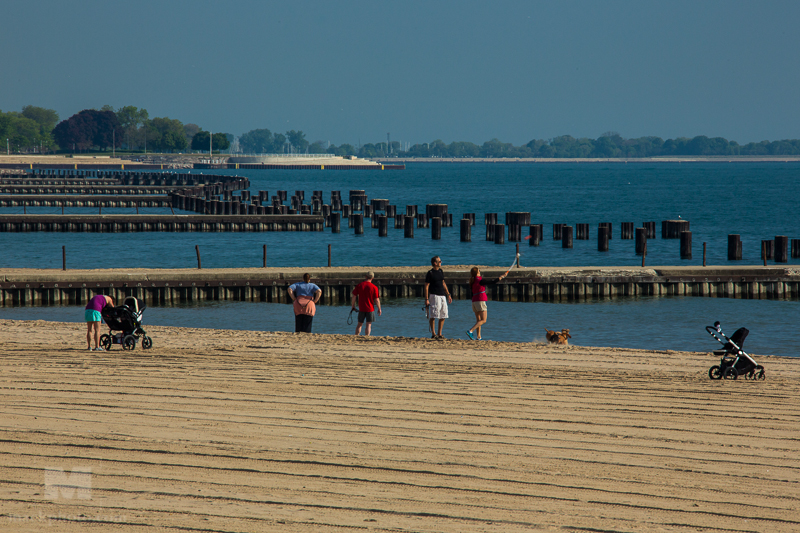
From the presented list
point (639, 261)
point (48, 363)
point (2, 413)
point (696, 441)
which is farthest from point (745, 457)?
point (639, 261)

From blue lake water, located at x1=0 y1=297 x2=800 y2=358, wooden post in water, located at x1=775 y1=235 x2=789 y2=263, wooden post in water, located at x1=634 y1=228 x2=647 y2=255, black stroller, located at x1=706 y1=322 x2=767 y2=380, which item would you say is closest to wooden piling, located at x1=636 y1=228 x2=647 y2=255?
wooden post in water, located at x1=634 y1=228 x2=647 y2=255

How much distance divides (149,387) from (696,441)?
6534 millimetres

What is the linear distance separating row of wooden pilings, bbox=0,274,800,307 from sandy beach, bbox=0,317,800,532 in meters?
13.3

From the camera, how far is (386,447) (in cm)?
758

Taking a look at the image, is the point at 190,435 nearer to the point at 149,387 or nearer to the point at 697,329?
the point at 149,387

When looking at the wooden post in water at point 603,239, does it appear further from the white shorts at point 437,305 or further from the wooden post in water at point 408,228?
the white shorts at point 437,305

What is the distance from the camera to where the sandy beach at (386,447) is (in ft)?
19.9

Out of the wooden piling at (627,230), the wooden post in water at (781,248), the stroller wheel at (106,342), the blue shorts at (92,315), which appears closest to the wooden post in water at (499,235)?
the wooden piling at (627,230)

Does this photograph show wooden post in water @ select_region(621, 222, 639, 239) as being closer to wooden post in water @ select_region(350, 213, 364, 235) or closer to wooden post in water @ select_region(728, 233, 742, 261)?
wooden post in water @ select_region(728, 233, 742, 261)

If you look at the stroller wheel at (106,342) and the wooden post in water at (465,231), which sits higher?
the wooden post in water at (465,231)

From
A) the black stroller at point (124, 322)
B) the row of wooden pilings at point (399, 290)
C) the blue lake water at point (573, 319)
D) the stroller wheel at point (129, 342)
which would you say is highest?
the black stroller at point (124, 322)

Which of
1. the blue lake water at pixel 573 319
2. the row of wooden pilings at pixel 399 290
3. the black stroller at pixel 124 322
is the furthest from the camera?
the row of wooden pilings at pixel 399 290

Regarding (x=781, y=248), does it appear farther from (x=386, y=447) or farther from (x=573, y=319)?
(x=386, y=447)

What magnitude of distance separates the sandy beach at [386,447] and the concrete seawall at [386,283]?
13.3m
